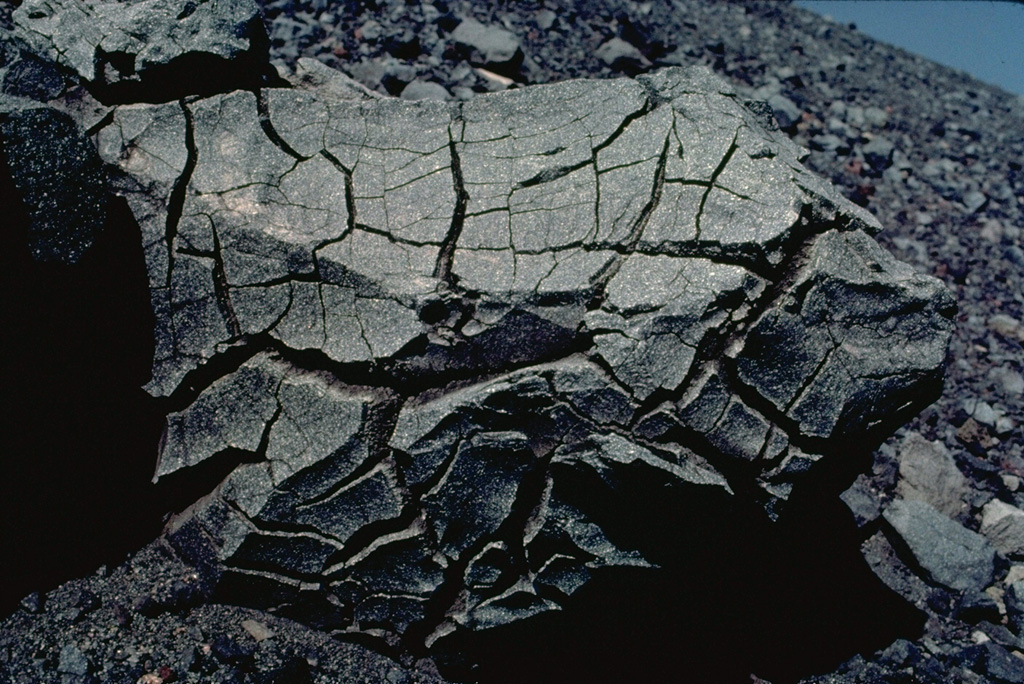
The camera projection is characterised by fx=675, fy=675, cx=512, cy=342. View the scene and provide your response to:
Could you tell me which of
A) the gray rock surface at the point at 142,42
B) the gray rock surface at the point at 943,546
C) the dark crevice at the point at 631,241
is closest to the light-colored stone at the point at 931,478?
the gray rock surface at the point at 943,546

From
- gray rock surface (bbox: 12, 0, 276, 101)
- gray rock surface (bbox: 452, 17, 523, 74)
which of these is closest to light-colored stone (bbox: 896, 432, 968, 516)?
gray rock surface (bbox: 452, 17, 523, 74)

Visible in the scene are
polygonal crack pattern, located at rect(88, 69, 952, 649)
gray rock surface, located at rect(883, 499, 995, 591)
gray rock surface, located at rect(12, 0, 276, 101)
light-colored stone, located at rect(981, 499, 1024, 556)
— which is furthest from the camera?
light-colored stone, located at rect(981, 499, 1024, 556)

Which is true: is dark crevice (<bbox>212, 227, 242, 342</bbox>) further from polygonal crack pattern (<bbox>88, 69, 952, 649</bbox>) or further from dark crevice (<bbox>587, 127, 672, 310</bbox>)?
dark crevice (<bbox>587, 127, 672, 310</bbox>)

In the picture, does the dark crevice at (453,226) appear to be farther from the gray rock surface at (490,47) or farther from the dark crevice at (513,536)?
the gray rock surface at (490,47)

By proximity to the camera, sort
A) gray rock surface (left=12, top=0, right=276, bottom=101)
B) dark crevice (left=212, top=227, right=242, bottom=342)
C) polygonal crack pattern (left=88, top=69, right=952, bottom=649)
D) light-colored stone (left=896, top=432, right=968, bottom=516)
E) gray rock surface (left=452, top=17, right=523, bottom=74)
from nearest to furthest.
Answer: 1. polygonal crack pattern (left=88, top=69, right=952, bottom=649)
2. dark crevice (left=212, top=227, right=242, bottom=342)
3. gray rock surface (left=12, top=0, right=276, bottom=101)
4. light-colored stone (left=896, top=432, right=968, bottom=516)
5. gray rock surface (left=452, top=17, right=523, bottom=74)

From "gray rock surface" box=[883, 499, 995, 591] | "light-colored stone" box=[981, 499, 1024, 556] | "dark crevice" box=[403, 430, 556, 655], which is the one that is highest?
"light-colored stone" box=[981, 499, 1024, 556]

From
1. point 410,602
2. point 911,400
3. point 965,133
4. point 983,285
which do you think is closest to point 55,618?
point 410,602

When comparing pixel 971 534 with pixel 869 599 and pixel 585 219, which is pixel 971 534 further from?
pixel 585 219
